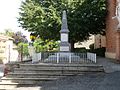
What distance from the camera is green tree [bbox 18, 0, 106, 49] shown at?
31016 millimetres

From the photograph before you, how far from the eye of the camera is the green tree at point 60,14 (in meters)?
31.0

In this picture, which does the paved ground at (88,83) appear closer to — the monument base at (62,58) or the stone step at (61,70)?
the stone step at (61,70)

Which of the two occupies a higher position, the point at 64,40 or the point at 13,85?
the point at 64,40

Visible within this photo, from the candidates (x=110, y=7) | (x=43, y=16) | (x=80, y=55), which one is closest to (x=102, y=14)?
(x=110, y=7)

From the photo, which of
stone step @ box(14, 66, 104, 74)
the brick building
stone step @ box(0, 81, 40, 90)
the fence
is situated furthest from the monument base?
the brick building

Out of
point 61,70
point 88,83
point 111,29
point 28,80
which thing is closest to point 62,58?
point 61,70

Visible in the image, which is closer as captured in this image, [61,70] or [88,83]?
[88,83]

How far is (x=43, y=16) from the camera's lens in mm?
31594

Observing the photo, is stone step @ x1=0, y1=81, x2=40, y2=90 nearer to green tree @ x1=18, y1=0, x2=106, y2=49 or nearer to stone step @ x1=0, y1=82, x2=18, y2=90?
stone step @ x1=0, y1=82, x2=18, y2=90

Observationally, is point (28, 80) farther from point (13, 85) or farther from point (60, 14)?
point (60, 14)

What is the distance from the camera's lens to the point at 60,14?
31.3 metres

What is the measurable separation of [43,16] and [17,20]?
11.9 feet

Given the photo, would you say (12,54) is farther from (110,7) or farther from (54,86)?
(54,86)

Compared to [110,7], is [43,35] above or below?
below
